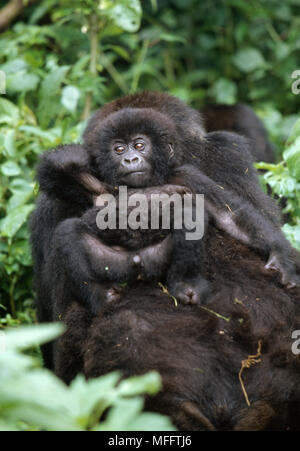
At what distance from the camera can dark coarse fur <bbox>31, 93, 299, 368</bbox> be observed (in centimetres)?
324

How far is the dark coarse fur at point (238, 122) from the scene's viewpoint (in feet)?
24.2

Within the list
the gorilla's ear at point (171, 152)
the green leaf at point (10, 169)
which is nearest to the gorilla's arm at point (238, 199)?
the gorilla's ear at point (171, 152)

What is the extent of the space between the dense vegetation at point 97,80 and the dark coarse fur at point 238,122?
0.39 meters

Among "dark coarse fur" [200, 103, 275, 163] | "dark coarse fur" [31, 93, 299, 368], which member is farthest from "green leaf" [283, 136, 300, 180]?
"dark coarse fur" [200, 103, 275, 163]

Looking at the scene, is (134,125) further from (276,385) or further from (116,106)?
(276,385)

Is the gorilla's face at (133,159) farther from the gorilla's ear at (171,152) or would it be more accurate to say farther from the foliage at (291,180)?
the foliage at (291,180)

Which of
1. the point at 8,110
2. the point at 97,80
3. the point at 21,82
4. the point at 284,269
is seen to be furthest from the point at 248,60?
the point at 284,269

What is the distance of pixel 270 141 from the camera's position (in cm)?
759

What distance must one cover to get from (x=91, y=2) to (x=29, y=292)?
101 inches

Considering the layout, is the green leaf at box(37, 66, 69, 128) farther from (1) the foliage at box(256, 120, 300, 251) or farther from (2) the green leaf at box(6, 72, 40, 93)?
(1) the foliage at box(256, 120, 300, 251)

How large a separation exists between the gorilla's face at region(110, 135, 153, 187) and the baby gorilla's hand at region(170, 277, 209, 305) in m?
0.68

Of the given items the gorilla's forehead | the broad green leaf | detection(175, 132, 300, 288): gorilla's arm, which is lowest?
detection(175, 132, 300, 288): gorilla's arm
